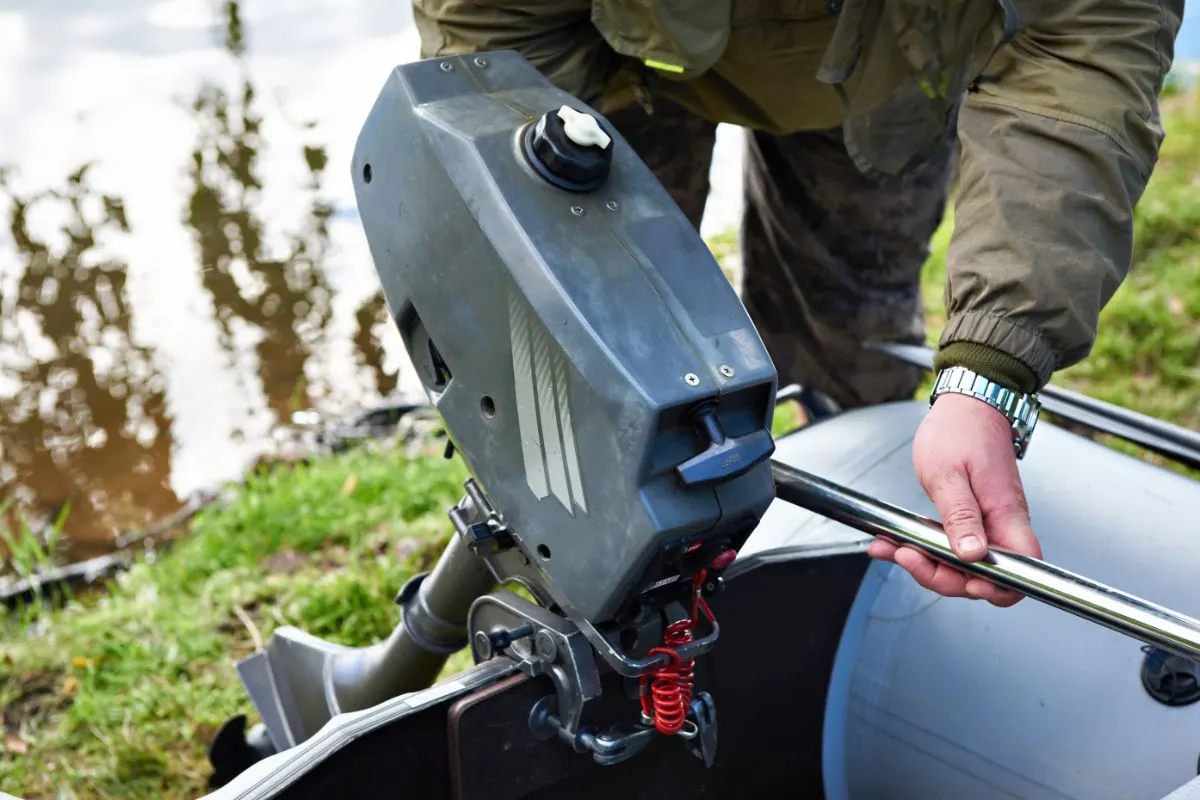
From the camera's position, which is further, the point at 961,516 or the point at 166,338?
the point at 166,338

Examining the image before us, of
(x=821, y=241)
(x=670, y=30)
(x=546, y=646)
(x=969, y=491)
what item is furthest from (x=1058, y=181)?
(x=821, y=241)

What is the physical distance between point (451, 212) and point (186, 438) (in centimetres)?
267

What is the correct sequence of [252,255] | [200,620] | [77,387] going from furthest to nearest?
1. [252,255]
2. [77,387]
3. [200,620]

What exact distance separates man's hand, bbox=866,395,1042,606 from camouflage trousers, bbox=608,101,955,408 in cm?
86

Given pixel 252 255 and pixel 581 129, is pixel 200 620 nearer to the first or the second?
pixel 581 129

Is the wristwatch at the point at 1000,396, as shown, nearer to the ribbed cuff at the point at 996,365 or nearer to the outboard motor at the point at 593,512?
the ribbed cuff at the point at 996,365

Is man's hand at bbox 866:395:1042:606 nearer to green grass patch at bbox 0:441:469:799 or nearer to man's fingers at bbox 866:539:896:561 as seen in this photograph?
man's fingers at bbox 866:539:896:561

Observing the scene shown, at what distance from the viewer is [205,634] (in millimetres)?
2461

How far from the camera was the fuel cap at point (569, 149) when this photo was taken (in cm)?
118

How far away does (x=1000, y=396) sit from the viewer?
4.36 ft

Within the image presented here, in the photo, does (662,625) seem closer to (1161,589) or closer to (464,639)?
(464,639)

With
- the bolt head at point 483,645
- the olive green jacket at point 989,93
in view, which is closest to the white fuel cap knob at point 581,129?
the olive green jacket at point 989,93

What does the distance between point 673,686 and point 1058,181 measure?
0.70m

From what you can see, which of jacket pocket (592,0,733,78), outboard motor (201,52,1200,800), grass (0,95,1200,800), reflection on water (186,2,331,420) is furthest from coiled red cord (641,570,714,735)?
reflection on water (186,2,331,420)
